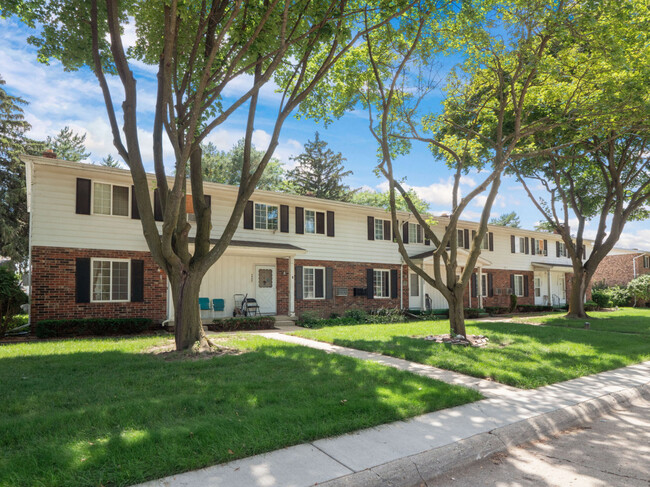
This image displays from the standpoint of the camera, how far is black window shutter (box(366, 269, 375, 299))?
19000mm

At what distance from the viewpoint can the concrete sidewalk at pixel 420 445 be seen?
3182 millimetres

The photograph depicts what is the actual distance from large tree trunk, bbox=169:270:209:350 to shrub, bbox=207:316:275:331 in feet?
16.8

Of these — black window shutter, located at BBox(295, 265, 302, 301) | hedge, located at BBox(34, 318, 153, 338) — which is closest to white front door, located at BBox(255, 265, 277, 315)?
black window shutter, located at BBox(295, 265, 302, 301)

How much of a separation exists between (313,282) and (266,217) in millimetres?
3348

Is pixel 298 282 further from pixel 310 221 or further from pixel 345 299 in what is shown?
pixel 310 221

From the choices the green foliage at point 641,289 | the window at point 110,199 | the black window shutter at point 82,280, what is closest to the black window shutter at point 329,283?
the window at point 110,199

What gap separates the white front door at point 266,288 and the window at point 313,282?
1.37 metres

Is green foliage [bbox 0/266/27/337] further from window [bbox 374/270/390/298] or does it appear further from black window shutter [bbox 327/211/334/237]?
window [bbox 374/270/390/298]

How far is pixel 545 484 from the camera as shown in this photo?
11.1ft

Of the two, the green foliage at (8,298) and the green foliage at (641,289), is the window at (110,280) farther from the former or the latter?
the green foliage at (641,289)

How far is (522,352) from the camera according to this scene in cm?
900

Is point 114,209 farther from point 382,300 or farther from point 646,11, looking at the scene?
point 646,11

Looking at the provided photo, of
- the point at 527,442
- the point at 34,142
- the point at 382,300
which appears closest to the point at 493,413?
the point at 527,442

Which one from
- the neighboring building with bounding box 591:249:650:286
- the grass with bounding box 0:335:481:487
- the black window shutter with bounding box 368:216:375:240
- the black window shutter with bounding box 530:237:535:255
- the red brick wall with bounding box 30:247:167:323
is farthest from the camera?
the neighboring building with bounding box 591:249:650:286
